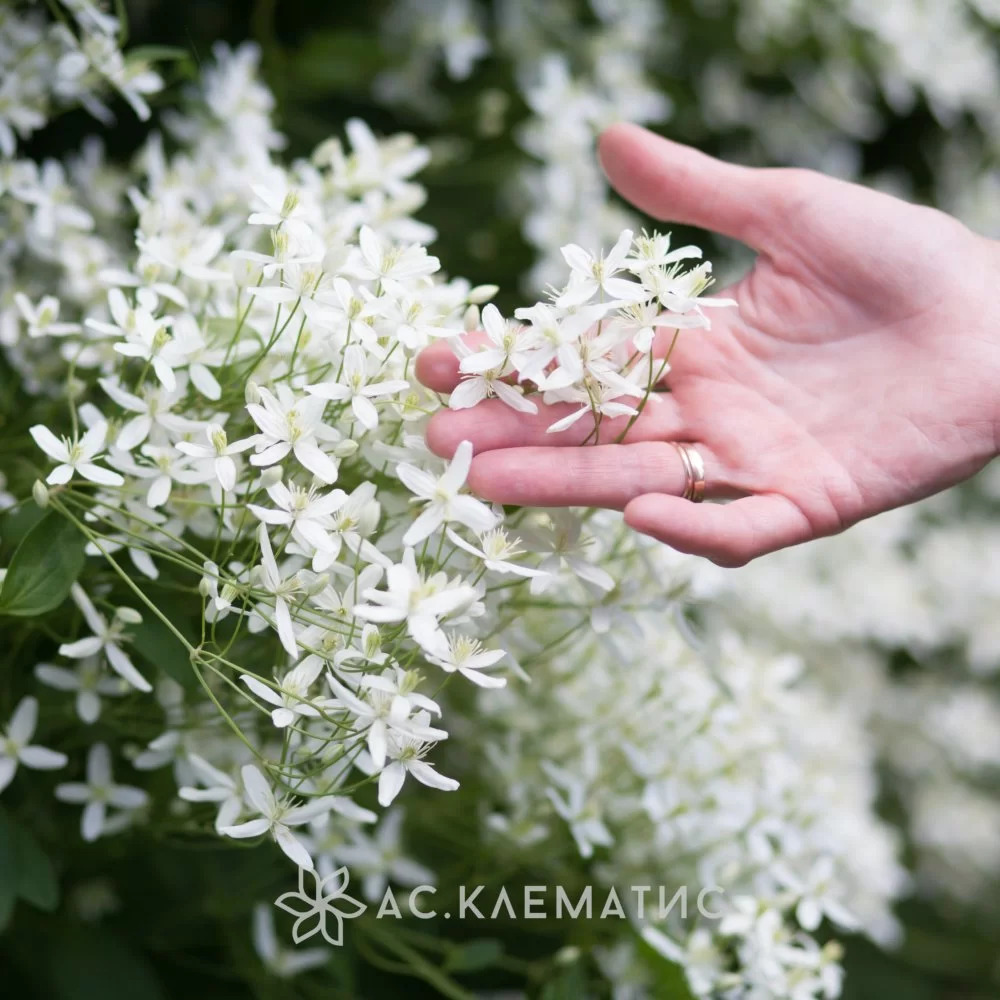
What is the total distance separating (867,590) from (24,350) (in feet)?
3.70

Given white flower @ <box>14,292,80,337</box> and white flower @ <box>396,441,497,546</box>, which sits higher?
white flower @ <box>396,441,497,546</box>

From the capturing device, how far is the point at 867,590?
147cm

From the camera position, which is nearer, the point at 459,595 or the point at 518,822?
the point at 459,595

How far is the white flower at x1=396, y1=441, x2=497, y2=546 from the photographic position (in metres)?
0.59

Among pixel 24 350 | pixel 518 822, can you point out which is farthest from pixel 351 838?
pixel 24 350

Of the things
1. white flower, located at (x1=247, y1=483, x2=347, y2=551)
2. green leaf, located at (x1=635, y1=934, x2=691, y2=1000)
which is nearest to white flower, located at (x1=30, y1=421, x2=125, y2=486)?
white flower, located at (x1=247, y1=483, x2=347, y2=551)

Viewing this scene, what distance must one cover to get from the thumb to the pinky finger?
318 mm

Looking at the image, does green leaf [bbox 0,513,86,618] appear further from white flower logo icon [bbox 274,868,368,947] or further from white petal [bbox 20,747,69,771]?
white flower logo icon [bbox 274,868,368,947]

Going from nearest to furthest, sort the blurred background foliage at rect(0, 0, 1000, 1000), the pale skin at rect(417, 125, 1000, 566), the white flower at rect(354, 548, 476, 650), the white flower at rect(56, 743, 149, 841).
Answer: the white flower at rect(354, 548, 476, 650) < the pale skin at rect(417, 125, 1000, 566) < the white flower at rect(56, 743, 149, 841) < the blurred background foliage at rect(0, 0, 1000, 1000)

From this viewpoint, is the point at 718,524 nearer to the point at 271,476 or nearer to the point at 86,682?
the point at 271,476

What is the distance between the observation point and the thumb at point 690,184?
0.88 metres

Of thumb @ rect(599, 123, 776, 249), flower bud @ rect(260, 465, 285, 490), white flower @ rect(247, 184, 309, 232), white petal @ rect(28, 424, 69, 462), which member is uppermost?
white flower @ rect(247, 184, 309, 232)

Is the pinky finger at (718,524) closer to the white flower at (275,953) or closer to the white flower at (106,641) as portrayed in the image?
the white flower at (106,641)

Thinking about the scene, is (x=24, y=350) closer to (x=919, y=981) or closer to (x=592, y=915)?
(x=592, y=915)
